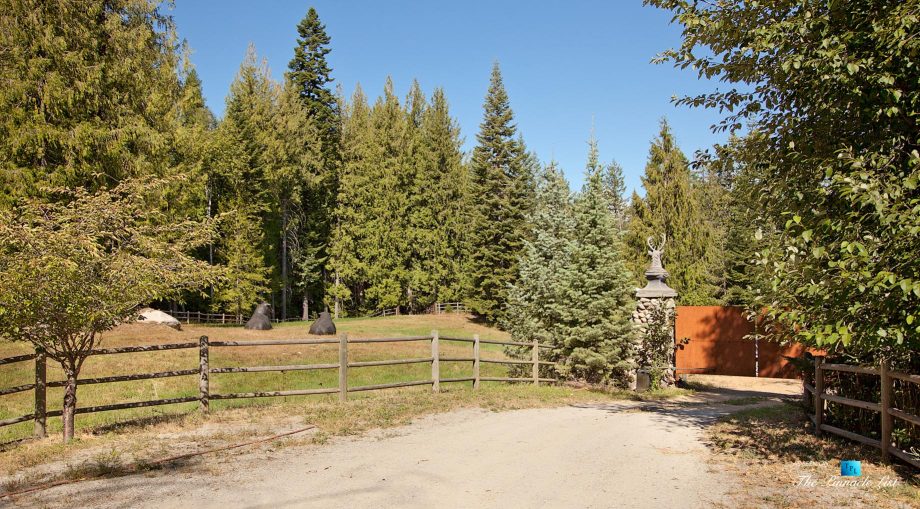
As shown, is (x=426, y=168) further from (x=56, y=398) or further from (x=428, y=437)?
(x=428, y=437)

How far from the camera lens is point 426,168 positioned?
1829 inches

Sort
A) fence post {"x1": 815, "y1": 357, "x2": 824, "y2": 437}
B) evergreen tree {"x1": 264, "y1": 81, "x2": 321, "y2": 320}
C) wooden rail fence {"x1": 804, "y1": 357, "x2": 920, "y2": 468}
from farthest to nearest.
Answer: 1. evergreen tree {"x1": 264, "y1": 81, "x2": 321, "y2": 320}
2. fence post {"x1": 815, "y1": 357, "x2": 824, "y2": 437}
3. wooden rail fence {"x1": 804, "y1": 357, "x2": 920, "y2": 468}

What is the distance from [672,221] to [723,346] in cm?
1055

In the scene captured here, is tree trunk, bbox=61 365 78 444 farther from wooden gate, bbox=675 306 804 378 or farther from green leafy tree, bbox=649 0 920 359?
wooden gate, bbox=675 306 804 378

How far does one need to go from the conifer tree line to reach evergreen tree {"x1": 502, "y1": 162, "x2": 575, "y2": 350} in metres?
0.09

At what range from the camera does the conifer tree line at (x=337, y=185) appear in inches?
736

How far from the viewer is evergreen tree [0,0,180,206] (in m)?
19.1

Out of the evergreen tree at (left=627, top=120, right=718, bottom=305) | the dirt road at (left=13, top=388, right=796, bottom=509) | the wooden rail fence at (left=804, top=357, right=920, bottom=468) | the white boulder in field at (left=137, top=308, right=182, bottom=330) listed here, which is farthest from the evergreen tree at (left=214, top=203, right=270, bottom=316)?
the wooden rail fence at (left=804, top=357, right=920, bottom=468)

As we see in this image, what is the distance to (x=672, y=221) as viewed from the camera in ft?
96.8

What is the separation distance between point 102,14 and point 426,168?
26821mm

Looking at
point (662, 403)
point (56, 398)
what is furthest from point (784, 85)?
point (56, 398)

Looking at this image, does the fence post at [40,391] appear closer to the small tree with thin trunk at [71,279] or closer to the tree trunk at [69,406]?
the small tree with thin trunk at [71,279]

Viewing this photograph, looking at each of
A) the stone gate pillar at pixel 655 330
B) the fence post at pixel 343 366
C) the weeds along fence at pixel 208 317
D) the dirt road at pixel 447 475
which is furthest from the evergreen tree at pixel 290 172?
the dirt road at pixel 447 475

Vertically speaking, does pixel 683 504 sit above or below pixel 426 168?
below
